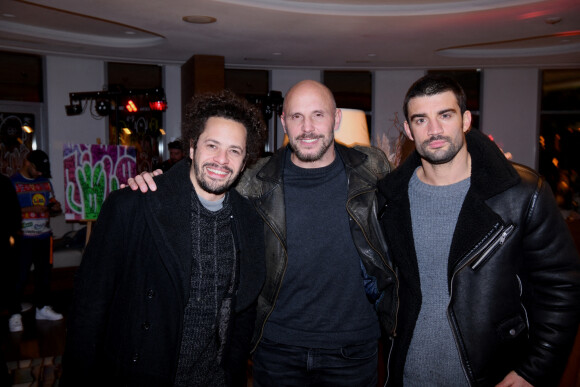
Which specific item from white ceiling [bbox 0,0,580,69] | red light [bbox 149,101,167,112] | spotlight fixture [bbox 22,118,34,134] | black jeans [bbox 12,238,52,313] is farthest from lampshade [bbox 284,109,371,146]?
spotlight fixture [bbox 22,118,34,134]

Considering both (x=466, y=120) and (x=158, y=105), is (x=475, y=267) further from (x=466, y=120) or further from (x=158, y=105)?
(x=158, y=105)

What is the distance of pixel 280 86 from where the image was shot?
923 centimetres

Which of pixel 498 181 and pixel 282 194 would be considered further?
pixel 282 194

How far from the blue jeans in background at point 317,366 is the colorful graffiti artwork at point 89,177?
3.47 metres

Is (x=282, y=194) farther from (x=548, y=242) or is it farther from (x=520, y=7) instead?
(x=520, y=7)

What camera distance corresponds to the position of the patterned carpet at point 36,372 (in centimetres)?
336

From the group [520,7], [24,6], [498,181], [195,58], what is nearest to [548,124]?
[520,7]

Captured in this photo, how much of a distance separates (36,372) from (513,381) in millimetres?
3602

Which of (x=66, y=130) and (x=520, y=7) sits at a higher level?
(x=520, y=7)

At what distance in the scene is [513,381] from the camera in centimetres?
160

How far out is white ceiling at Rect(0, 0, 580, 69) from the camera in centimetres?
517

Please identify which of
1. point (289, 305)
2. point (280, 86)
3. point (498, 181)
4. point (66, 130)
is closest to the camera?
point (498, 181)

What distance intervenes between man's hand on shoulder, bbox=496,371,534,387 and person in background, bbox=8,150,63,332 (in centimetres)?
464

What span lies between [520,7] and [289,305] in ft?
16.4
